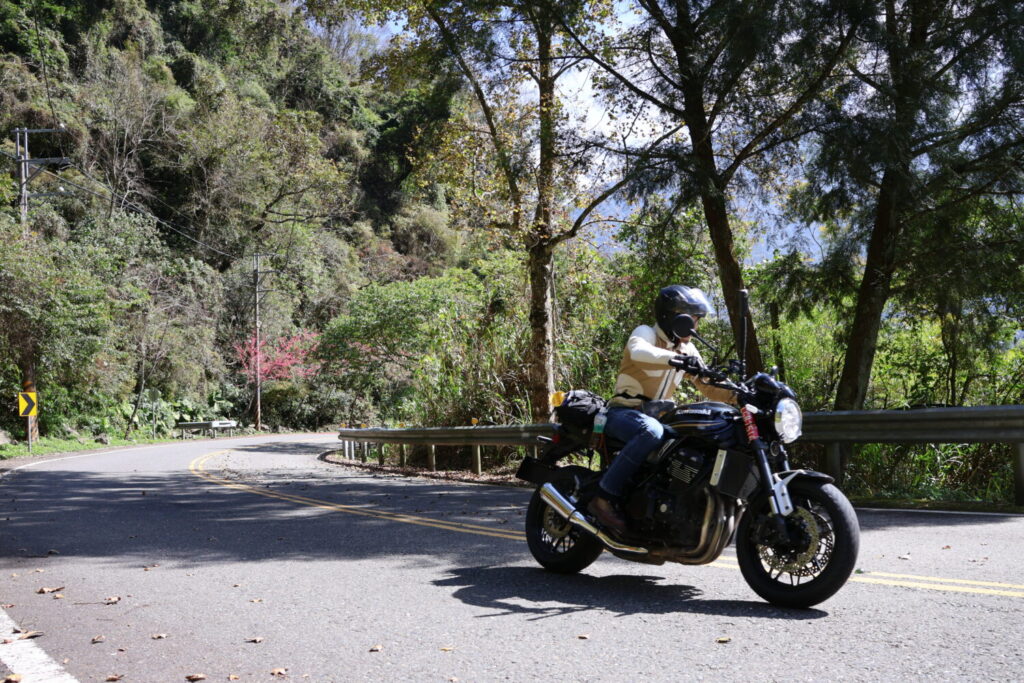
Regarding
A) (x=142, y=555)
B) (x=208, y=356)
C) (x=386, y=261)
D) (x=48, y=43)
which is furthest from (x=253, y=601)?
(x=386, y=261)

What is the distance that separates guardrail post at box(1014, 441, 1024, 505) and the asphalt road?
698mm

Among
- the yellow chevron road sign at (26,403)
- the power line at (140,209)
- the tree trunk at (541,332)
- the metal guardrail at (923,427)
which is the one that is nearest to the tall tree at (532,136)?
the tree trunk at (541,332)

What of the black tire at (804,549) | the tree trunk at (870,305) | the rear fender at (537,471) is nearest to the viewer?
the black tire at (804,549)

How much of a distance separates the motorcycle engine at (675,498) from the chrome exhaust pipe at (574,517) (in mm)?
175

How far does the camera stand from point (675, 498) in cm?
526

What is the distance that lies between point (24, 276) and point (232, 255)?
23.9m

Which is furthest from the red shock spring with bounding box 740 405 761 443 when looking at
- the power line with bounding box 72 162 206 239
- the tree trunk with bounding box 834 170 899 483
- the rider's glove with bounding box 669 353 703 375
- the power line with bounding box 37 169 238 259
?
the power line with bounding box 72 162 206 239

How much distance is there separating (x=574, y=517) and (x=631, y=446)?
0.67 meters

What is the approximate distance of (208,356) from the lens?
151 ft

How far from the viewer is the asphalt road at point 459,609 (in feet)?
13.3

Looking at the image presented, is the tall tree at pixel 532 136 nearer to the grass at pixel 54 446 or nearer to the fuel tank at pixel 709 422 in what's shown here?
the fuel tank at pixel 709 422

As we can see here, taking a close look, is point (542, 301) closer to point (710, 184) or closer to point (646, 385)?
point (710, 184)

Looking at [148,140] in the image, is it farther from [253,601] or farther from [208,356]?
[253,601]

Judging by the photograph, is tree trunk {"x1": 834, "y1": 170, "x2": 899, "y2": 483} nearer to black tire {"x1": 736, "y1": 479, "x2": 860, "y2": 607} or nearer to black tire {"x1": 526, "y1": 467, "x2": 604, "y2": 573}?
black tire {"x1": 526, "y1": 467, "x2": 604, "y2": 573}
